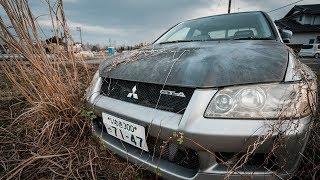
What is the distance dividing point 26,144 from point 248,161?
75.3 inches

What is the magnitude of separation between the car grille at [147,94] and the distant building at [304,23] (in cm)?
4279

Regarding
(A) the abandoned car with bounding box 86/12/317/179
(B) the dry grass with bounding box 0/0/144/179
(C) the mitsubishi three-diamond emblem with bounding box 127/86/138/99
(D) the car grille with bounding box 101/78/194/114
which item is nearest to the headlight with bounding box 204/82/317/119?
(A) the abandoned car with bounding box 86/12/317/179

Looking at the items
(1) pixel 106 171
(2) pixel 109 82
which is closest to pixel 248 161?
(1) pixel 106 171

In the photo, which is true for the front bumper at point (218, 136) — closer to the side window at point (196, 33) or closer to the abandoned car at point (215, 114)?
the abandoned car at point (215, 114)

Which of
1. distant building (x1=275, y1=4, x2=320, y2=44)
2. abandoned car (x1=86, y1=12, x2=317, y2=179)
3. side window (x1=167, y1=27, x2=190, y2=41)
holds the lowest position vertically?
distant building (x1=275, y1=4, x2=320, y2=44)

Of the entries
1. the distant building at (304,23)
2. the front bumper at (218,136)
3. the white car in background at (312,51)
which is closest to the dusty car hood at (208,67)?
the front bumper at (218,136)

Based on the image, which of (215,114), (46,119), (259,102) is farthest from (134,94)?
(46,119)

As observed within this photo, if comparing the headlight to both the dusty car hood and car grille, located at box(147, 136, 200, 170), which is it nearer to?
the dusty car hood

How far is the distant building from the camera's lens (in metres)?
41.0

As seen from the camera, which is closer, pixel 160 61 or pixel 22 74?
pixel 160 61

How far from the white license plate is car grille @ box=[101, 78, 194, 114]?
0.51ft

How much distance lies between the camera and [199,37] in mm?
3154

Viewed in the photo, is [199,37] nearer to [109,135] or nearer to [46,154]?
[109,135]

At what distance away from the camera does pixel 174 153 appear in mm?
1823
